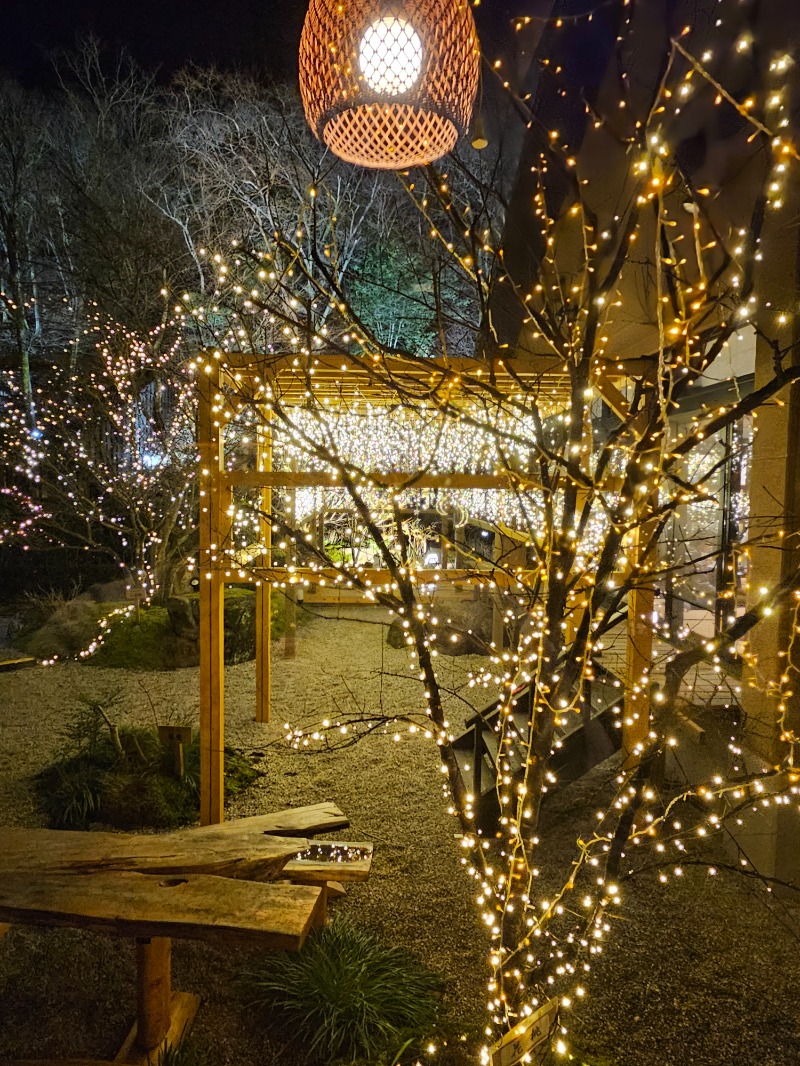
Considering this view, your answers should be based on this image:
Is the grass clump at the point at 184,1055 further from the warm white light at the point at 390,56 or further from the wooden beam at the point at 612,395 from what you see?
the wooden beam at the point at 612,395

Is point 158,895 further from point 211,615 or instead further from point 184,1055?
point 211,615

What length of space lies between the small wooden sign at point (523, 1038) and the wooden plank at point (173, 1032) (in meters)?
1.53

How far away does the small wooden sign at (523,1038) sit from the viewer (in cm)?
183

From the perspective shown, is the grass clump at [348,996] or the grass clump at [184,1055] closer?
the grass clump at [184,1055]

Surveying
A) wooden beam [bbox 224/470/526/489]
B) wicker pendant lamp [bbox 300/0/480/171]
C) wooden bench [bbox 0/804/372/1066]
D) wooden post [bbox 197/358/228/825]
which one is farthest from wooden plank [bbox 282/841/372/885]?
wicker pendant lamp [bbox 300/0/480/171]

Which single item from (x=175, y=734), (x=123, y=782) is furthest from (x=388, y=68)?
(x=123, y=782)

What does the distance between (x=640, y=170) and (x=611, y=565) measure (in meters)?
1.13

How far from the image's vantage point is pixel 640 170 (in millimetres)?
1864

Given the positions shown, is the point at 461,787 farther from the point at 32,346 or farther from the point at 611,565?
the point at 32,346

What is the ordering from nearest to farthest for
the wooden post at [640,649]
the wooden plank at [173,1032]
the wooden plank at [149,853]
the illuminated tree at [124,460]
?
the wooden plank at [173,1032] < the wooden plank at [149,853] < the wooden post at [640,649] < the illuminated tree at [124,460]

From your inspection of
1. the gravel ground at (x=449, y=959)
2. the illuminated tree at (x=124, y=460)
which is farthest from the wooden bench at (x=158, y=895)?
the illuminated tree at (x=124, y=460)

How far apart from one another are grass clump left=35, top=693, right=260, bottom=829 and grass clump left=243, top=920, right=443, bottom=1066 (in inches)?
74.9

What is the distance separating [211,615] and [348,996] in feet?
7.96

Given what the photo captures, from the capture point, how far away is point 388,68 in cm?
188
